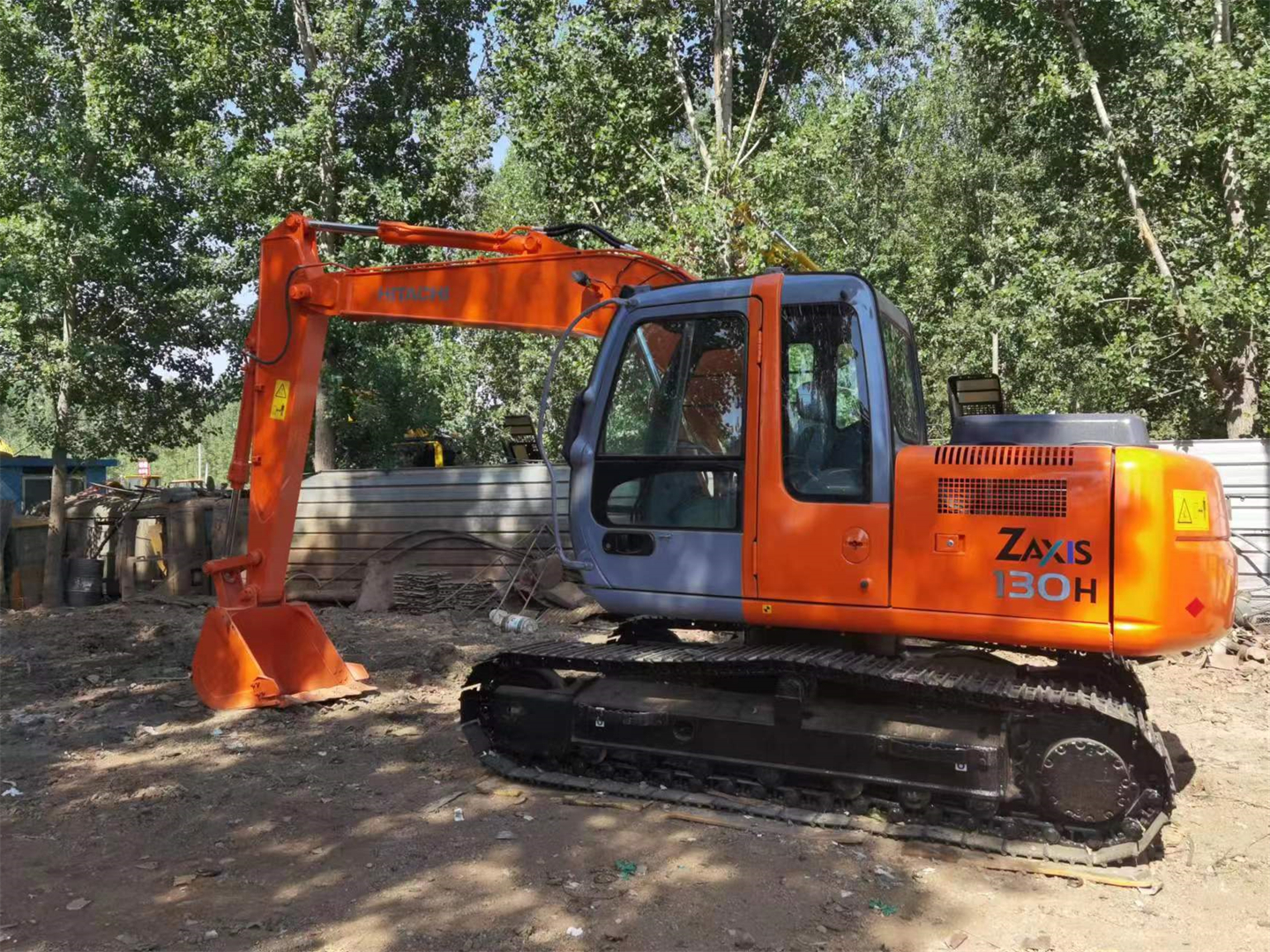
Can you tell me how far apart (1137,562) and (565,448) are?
275 cm

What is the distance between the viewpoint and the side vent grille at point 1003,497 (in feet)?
13.9

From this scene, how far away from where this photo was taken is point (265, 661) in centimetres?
668

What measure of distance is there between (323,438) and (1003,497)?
41.7ft

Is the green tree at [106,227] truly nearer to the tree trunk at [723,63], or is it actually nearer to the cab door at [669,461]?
the tree trunk at [723,63]

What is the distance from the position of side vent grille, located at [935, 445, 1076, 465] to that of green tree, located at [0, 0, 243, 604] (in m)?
11.6

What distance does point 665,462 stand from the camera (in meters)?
4.97

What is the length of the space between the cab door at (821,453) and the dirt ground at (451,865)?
120 cm

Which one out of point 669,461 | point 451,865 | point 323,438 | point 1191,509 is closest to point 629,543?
point 669,461

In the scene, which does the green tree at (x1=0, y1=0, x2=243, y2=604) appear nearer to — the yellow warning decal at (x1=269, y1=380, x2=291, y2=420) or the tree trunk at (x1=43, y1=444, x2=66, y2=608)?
the tree trunk at (x1=43, y1=444, x2=66, y2=608)

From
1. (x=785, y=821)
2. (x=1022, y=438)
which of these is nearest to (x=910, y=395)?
(x=1022, y=438)

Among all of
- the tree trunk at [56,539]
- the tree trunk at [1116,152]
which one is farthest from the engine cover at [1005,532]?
the tree trunk at [56,539]

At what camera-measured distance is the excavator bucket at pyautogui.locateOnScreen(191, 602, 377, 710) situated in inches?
255

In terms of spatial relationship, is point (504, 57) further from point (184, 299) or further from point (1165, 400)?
point (1165, 400)

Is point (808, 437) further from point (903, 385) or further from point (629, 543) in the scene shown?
point (629, 543)
